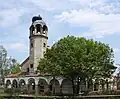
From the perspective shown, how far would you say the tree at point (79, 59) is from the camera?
154 ft

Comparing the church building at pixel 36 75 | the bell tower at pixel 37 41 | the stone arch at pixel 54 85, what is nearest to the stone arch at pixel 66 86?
the church building at pixel 36 75

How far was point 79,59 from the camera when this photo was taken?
46750mm

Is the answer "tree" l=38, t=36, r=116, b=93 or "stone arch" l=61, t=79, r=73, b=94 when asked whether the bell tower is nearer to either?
"stone arch" l=61, t=79, r=73, b=94

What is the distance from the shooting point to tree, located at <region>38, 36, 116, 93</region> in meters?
46.8

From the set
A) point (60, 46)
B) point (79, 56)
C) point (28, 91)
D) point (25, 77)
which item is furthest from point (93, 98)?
point (25, 77)

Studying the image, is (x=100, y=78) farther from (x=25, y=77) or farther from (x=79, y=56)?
(x=25, y=77)

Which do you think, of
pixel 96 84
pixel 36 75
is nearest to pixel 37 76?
pixel 36 75

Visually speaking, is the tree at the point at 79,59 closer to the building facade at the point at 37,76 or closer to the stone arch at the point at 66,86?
the stone arch at the point at 66,86

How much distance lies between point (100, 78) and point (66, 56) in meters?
7.84

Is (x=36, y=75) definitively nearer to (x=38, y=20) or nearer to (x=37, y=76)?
(x=37, y=76)

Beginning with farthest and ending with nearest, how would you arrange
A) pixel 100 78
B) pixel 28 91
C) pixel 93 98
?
1. pixel 28 91
2. pixel 100 78
3. pixel 93 98

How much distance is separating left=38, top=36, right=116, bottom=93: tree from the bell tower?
388 inches

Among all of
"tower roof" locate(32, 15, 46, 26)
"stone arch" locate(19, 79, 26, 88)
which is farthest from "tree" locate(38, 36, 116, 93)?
"tower roof" locate(32, 15, 46, 26)

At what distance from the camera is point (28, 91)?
5503 cm
